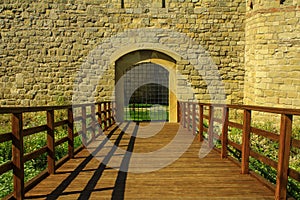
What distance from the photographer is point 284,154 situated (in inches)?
89.6

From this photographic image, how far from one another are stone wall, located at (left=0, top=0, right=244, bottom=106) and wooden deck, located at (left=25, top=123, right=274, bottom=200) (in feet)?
17.1

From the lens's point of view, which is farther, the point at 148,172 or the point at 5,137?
the point at 148,172

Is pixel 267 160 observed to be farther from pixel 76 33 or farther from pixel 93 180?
pixel 76 33

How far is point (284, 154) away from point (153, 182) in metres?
1.30

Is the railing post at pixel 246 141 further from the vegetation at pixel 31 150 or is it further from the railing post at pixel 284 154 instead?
the vegetation at pixel 31 150

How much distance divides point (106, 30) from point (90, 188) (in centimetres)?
667

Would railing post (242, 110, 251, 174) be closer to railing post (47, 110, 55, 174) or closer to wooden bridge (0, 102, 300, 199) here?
wooden bridge (0, 102, 300, 199)

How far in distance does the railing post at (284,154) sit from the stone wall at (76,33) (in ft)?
22.2

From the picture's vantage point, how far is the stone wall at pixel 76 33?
8539 millimetres

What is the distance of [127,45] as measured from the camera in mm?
8703

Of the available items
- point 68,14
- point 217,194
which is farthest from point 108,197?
point 68,14

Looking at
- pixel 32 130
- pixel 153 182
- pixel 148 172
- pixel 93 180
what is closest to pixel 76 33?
pixel 32 130

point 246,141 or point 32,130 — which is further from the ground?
point 32,130

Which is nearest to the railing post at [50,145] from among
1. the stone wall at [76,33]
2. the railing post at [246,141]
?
the railing post at [246,141]
